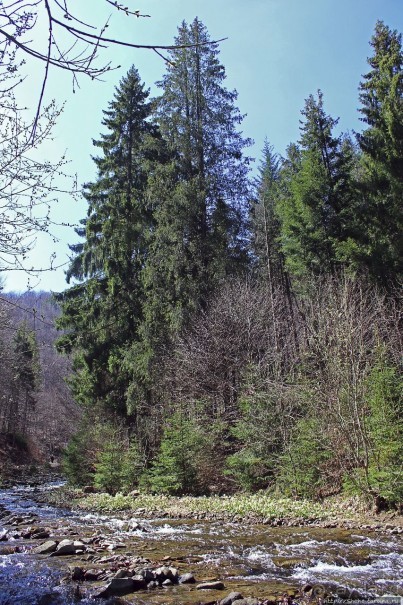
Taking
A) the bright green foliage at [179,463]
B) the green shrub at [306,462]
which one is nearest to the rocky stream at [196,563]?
the green shrub at [306,462]

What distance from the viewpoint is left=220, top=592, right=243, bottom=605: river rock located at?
4988 mm

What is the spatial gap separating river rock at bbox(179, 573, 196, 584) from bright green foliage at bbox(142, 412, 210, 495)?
8.37m

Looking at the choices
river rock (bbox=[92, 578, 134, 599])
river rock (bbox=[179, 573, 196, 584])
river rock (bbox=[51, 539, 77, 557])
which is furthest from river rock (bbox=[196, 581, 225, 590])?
river rock (bbox=[51, 539, 77, 557])

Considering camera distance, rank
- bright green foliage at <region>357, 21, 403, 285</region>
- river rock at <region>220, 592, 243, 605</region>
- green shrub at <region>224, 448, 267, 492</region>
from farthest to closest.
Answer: bright green foliage at <region>357, 21, 403, 285</region> < green shrub at <region>224, 448, 267, 492</region> < river rock at <region>220, 592, 243, 605</region>

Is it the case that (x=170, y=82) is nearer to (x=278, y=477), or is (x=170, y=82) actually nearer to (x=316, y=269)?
(x=316, y=269)

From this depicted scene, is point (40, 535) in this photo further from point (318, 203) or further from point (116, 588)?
point (318, 203)

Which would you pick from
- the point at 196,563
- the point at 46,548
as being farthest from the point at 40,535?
the point at 196,563

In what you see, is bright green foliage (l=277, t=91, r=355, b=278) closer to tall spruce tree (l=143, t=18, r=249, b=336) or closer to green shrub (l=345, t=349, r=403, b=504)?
tall spruce tree (l=143, t=18, r=249, b=336)

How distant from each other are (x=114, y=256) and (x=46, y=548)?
50.5 ft

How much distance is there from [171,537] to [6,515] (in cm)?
546

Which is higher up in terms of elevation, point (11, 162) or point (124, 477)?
point (11, 162)

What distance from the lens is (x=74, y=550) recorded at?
290 inches

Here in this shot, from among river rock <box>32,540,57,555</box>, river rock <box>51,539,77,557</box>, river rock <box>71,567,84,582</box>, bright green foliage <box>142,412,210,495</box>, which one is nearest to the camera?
river rock <box>71,567,84,582</box>

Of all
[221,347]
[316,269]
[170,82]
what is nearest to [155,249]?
[221,347]
